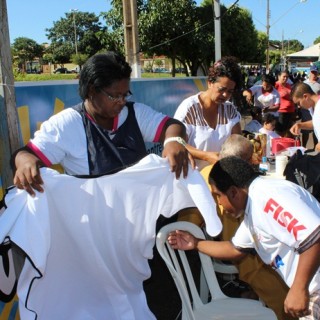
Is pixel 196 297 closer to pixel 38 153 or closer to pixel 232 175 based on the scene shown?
pixel 232 175

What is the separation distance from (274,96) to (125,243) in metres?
7.21

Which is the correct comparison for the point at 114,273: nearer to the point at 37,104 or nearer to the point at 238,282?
the point at 37,104

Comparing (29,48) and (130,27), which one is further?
(29,48)

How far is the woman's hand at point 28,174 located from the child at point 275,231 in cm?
83

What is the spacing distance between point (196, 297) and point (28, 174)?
50.4 inches

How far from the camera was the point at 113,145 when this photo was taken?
1943 mm

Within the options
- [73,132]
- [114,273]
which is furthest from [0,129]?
[114,273]

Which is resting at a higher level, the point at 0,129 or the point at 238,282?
the point at 0,129

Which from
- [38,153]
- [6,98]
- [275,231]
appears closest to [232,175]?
[275,231]

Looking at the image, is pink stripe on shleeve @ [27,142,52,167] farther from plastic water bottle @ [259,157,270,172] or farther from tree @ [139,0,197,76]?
tree @ [139,0,197,76]

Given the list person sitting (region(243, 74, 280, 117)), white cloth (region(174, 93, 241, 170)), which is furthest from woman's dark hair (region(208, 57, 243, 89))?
person sitting (region(243, 74, 280, 117))

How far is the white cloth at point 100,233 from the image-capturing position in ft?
5.92

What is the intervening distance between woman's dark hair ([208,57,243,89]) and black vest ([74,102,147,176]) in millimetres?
1358

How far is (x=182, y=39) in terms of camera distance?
59.6 ft
